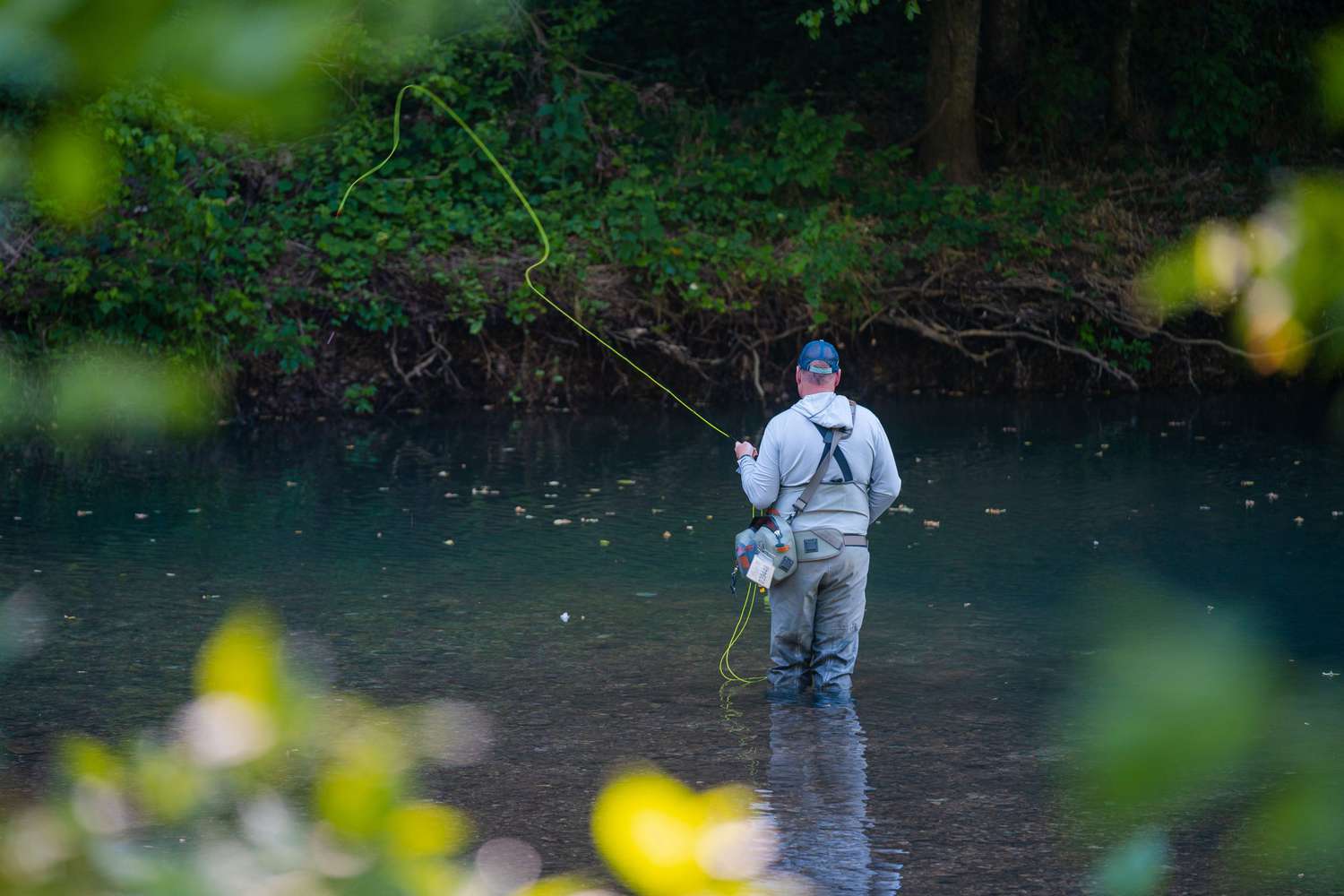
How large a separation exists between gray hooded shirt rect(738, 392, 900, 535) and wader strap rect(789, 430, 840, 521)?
2 centimetres

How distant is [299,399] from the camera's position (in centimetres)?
1942

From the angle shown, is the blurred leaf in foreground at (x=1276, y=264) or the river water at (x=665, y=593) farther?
the river water at (x=665, y=593)

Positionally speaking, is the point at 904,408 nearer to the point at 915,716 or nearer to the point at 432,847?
the point at 915,716

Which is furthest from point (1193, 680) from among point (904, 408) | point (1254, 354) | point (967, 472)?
point (904, 408)

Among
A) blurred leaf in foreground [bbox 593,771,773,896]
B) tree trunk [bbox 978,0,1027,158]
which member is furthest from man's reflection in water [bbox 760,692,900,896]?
tree trunk [bbox 978,0,1027,158]

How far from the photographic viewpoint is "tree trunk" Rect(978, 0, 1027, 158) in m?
23.6

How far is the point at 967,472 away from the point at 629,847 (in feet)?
46.1

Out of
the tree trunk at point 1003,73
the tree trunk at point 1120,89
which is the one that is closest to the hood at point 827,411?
the tree trunk at point 1003,73

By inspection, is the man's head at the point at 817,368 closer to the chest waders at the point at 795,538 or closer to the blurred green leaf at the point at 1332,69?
the chest waders at the point at 795,538

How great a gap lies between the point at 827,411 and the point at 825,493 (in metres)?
0.36

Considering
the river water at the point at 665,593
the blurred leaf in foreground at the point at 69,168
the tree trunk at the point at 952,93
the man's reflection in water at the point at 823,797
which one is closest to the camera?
the blurred leaf in foreground at the point at 69,168

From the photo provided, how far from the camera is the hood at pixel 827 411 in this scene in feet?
24.2

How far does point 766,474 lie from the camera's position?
292 inches

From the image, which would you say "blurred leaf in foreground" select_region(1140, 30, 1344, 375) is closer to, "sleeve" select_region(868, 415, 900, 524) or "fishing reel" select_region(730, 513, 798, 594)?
"fishing reel" select_region(730, 513, 798, 594)
